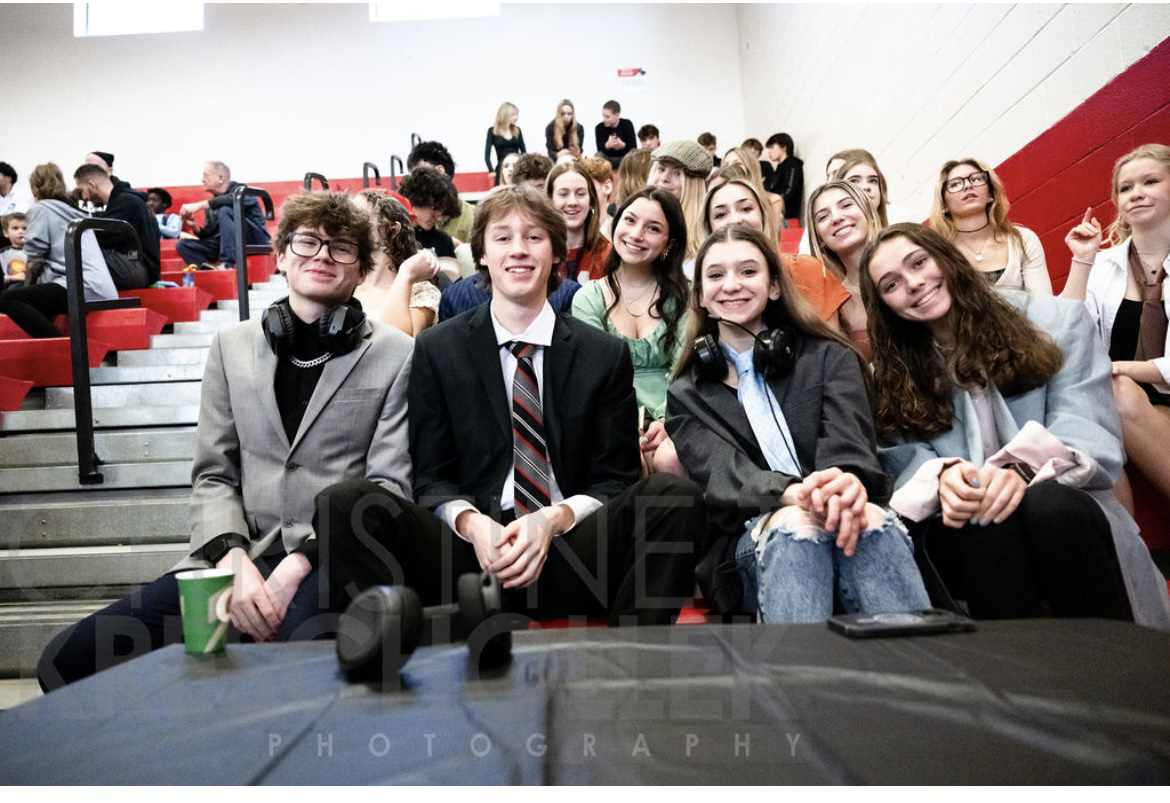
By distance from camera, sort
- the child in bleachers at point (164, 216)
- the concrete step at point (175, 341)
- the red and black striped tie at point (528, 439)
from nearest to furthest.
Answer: the red and black striped tie at point (528, 439) < the concrete step at point (175, 341) < the child in bleachers at point (164, 216)

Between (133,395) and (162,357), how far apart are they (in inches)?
16.3

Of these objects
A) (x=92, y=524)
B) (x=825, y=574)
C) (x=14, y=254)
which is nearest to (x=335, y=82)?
(x=14, y=254)

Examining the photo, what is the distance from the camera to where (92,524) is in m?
2.37

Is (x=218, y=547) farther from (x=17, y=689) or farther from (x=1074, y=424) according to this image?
(x=1074, y=424)

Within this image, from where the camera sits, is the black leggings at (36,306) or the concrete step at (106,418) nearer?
the concrete step at (106,418)

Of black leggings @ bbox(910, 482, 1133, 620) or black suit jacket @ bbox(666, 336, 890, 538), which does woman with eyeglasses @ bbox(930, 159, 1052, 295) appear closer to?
black suit jacket @ bbox(666, 336, 890, 538)

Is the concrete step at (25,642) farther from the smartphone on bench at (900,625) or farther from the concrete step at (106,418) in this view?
the smartphone on bench at (900,625)

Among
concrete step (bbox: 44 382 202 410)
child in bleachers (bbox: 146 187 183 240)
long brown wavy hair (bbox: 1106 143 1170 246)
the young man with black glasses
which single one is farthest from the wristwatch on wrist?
child in bleachers (bbox: 146 187 183 240)

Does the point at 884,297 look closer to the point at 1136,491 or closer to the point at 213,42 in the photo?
the point at 1136,491

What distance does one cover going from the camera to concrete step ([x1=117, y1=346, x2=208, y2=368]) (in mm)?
3439

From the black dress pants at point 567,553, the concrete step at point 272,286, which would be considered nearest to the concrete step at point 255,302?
the concrete step at point 272,286

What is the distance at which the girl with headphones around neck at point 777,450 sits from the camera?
1.42 metres

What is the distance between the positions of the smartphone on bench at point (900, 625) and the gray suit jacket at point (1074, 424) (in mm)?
769

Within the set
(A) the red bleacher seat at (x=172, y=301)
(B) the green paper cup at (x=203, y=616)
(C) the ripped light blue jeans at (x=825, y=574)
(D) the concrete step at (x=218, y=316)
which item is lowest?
(C) the ripped light blue jeans at (x=825, y=574)
